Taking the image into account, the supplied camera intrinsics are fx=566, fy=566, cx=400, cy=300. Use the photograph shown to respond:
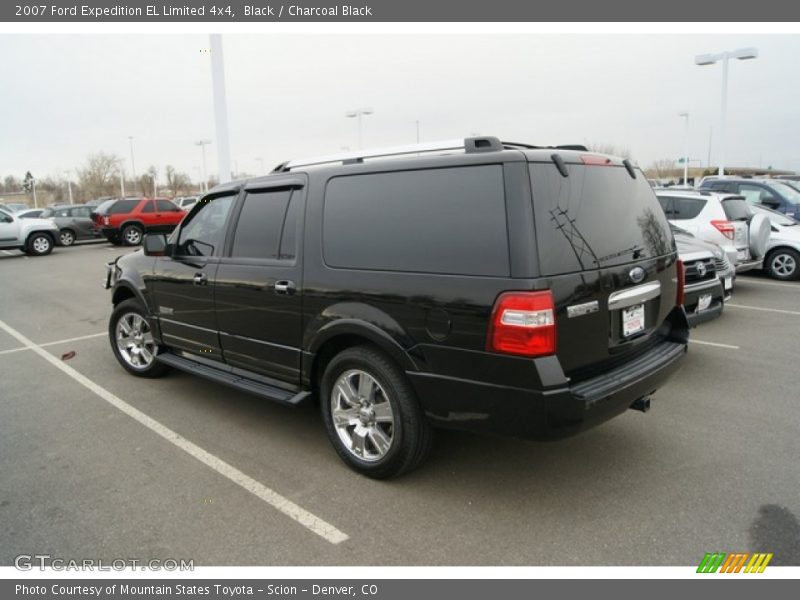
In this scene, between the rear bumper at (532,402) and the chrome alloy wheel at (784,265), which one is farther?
the chrome alloy wheel at (784,265)

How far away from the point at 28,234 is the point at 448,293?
1913cm

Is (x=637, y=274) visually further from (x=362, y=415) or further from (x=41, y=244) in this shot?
(x=41, y=244)

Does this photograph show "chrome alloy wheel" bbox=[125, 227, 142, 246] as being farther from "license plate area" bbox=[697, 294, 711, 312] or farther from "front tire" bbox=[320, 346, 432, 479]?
"license plate area" bbox=[697, 294, 711, 312]

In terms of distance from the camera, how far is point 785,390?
16.2 ft

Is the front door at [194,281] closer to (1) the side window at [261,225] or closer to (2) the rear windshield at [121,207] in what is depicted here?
(1) the side window at [261,225]

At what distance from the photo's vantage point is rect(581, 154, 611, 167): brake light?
329 centimetres

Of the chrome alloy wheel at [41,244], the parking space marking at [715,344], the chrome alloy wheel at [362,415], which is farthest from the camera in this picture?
the chrome alloy wheel at [41,244]

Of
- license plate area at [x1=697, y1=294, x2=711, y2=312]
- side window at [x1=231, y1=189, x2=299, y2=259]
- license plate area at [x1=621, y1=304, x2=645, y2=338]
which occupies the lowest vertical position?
license plate area at [x1=697, y1=294, x2=711, y2=312]

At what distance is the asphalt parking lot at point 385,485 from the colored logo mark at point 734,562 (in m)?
0.05

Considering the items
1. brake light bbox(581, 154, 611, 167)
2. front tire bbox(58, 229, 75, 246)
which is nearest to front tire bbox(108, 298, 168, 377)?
brake light bbox(581, 154, 611, 167)

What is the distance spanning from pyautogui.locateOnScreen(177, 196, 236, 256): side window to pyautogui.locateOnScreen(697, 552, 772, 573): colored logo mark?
12.5 feet

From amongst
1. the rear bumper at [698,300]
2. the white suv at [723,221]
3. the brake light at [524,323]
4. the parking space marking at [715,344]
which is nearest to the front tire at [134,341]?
the brake light at [524,323]

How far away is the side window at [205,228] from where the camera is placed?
458cm
